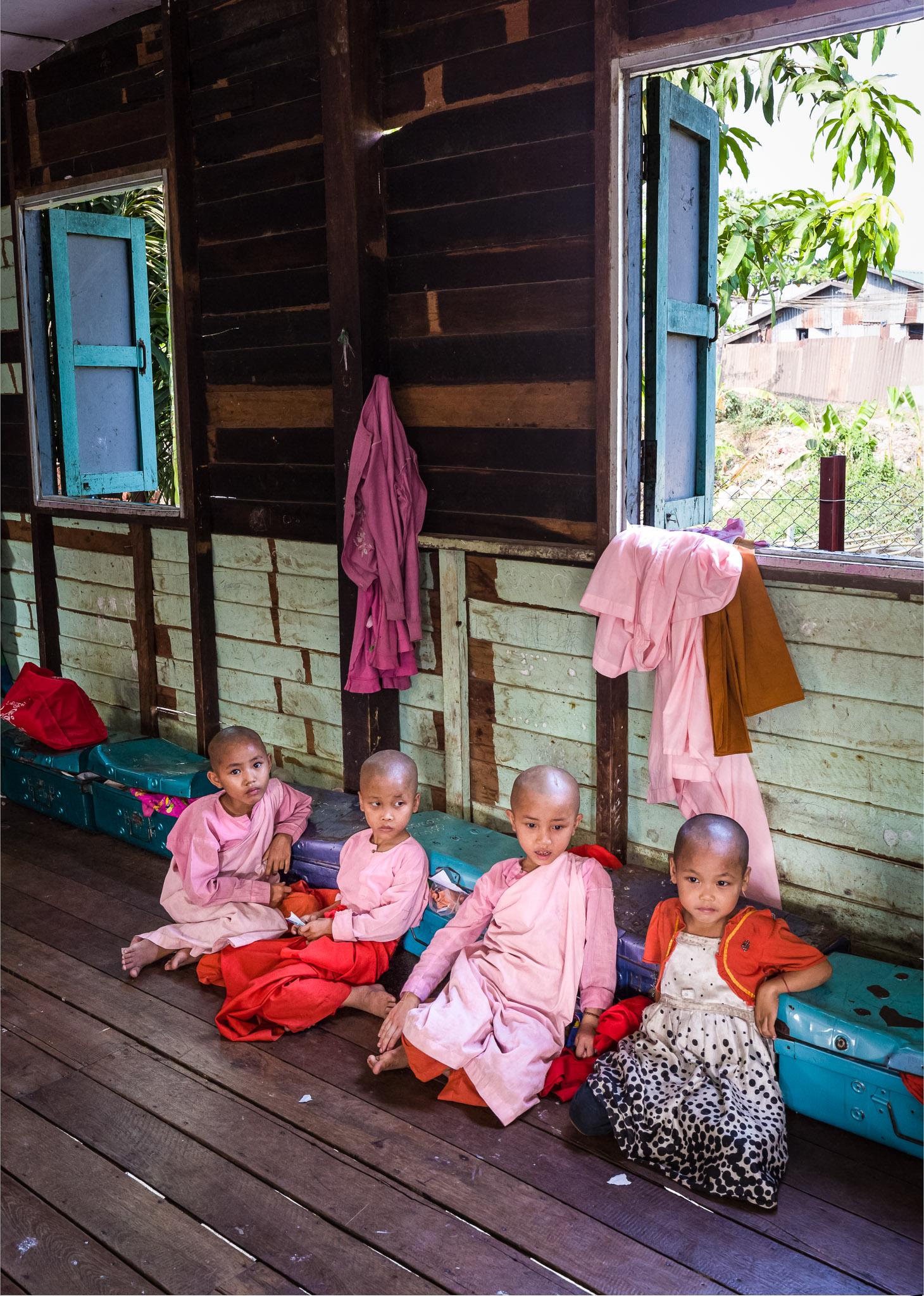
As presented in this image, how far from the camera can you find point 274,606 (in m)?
5.00

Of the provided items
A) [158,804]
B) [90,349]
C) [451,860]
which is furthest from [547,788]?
[90,349]

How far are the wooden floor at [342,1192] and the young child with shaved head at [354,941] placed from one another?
0.10m

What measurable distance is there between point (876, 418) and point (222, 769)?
332cm

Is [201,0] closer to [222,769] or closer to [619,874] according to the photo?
[222,769]

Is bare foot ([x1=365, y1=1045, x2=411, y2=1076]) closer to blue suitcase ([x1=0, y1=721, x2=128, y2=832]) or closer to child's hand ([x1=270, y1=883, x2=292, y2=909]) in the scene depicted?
child's hand ([x1=270, y1=883, x2=292, y2=909])

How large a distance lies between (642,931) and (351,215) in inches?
109

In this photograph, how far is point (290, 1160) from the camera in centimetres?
281

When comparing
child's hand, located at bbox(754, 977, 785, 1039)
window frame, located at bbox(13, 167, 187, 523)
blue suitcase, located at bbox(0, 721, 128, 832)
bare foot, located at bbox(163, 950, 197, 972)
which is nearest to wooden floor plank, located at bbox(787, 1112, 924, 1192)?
child's hand, located at bbox(754, 977, 785, 1039)

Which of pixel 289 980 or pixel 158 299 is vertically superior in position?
pixel 158 299

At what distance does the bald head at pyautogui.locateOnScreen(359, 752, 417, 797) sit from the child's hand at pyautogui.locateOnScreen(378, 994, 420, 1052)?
70 cm

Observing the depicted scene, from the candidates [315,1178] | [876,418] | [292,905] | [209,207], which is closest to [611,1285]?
[315,1178]

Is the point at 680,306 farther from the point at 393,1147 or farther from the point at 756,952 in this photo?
the point at 393,1147

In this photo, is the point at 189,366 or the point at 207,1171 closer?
the point at 207,1171

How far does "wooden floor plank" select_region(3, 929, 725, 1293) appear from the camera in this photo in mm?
2424
